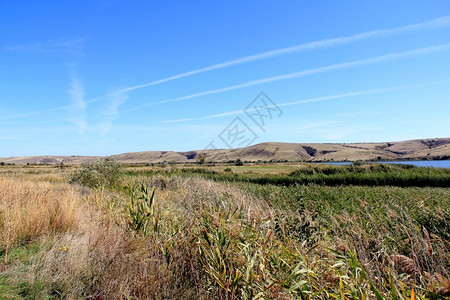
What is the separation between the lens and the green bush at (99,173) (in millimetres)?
17297

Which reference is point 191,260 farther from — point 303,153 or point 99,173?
point 303,153

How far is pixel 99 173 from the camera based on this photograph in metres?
17.7

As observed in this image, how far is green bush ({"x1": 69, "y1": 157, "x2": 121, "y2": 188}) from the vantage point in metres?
17.3

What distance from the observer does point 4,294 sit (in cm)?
309

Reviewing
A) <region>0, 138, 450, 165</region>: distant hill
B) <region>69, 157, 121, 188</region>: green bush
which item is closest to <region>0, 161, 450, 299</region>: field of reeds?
<region>69, 157, 121, 188</region>: green bush

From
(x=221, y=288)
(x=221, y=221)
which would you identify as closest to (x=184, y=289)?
(x=221, y=288)

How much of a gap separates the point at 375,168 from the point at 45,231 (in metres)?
39.9

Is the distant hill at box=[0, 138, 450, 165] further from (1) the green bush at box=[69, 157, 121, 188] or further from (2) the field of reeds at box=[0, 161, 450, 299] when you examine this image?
(2) the field of reeds at box=[0, 161, 450, 299]

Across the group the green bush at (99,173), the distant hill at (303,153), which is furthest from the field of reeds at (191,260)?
the distant hill at (303,153)

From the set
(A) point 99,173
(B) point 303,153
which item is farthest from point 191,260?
(B) point 303,153

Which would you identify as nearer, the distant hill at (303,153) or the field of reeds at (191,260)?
the field of reeds at (191,260)

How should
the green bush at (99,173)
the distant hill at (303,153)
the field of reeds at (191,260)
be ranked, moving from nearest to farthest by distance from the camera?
1. the field of reeds at (191,260)
2. the green bush at (99,173)
3. the distant hill at (303,153)

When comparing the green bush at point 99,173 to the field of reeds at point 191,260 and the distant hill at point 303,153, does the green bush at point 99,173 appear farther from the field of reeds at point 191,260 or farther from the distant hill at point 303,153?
the distant hill at point 303,153

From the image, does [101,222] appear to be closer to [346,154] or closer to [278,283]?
[278,283]
